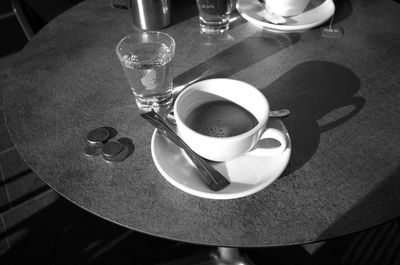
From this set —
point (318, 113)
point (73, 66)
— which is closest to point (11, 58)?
point (73, 66)

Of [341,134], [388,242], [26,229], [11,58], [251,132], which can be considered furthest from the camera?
[11,58]

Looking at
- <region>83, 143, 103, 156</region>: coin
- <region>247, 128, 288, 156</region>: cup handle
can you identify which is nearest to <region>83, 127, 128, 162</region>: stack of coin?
<region>83, 143, 103, 156</region>: coin

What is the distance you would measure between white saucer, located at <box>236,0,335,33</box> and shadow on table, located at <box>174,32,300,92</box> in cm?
2

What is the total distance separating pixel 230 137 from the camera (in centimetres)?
54

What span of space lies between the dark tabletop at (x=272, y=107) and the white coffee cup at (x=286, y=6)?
6 cm

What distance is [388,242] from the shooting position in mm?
1177

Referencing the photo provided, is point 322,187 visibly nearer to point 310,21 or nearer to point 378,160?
point 378,160

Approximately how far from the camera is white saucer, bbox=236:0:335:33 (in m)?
0.89

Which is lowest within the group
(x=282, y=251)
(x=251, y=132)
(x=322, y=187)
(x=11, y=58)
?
(x=282, y=251)

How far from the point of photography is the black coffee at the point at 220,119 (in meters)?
0.62

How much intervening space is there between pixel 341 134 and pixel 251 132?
217 mm

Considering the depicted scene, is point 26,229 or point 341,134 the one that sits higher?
point 341,134

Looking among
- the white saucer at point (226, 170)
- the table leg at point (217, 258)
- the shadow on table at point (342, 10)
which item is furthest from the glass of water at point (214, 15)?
the table leg at point (217, 258)

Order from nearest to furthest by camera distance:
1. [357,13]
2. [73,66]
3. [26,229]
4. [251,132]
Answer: [251,132]
[73,66]
[357,13]
[26,229]
